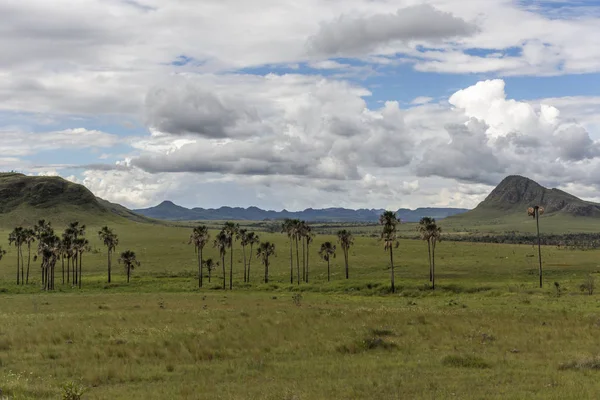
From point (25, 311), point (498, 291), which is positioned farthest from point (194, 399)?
point (498, 291)

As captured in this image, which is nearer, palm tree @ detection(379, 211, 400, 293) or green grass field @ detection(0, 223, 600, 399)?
green grass field @ detection(0, 223, 600, 399)

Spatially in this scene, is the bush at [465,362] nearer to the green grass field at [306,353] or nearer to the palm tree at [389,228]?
the green grass field at [306,353]

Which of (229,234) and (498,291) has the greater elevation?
(229,234)

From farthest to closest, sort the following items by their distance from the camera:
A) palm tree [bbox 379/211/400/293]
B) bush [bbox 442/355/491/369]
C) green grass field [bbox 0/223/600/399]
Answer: palm tree [bbox 379/211/400/293] < bush [bbox 442/355/491/369] < green grass field [bbox 0/223/600/399]

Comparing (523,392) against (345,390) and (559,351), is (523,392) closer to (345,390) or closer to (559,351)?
(345,390)

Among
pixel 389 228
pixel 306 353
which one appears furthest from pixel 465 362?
pixel 389 228

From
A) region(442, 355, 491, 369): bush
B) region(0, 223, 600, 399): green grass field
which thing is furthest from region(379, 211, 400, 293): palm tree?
region(442, 355, 491, 369): bush

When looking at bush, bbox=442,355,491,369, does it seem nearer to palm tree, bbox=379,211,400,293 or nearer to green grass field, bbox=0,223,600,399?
green grass field, bbox=0,223,600,399

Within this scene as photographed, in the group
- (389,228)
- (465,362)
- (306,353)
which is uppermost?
(389,228)

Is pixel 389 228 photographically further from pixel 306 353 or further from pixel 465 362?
pixel 465 362

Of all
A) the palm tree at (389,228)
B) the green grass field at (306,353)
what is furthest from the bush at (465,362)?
the palm tree at (389,228)

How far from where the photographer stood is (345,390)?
20.2 meters

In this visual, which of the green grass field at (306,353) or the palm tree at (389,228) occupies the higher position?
the palm tree at (389,228)

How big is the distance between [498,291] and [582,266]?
5825cm
